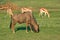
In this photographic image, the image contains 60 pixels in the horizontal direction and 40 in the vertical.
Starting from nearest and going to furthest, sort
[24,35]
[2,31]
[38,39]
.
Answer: [38,39], [24,35], [2,31]

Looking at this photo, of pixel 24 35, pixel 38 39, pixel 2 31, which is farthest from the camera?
pixel 2 31

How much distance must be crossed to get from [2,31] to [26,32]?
6.88ft

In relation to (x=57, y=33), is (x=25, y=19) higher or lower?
higher

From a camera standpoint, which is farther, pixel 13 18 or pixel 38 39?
pixel 13 18

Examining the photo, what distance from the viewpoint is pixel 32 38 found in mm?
15672

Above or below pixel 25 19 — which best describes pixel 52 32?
below

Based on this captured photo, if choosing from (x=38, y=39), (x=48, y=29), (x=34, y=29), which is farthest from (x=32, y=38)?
(x=48, y=29)

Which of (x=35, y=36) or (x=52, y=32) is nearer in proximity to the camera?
(x=35, y=36)

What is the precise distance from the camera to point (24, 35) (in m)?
16.6

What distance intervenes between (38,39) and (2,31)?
158 inches

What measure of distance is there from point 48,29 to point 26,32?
2.25 m

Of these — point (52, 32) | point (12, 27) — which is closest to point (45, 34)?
point (52, 32)

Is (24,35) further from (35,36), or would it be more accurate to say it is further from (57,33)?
(57,33)

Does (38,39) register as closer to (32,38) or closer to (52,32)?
(32,38)
